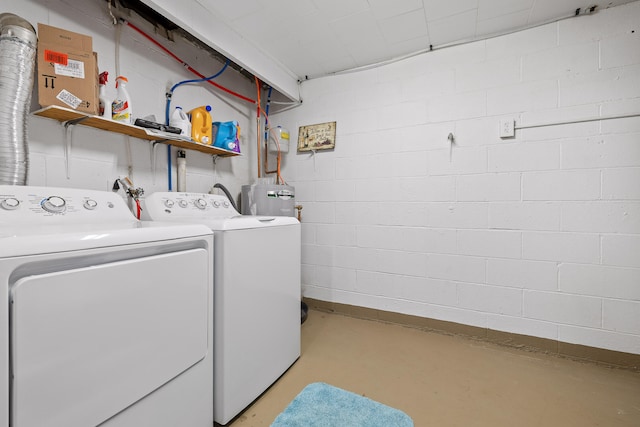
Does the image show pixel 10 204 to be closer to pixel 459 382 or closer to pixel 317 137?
pixel 317 137

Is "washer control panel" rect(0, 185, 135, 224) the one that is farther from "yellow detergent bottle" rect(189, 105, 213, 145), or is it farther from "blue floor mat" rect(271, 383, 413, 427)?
"blue floor mat" rect(271, 383, 413, 427)

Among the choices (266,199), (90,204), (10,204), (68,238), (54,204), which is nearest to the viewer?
(68,238)

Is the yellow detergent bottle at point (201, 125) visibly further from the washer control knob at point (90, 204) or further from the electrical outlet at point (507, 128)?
the electrical outlet at point (507, 128)

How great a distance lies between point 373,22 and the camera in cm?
184

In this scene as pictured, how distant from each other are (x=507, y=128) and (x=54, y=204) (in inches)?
98.7

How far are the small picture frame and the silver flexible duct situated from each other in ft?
5.87

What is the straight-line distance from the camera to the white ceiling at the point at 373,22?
1.68 meters

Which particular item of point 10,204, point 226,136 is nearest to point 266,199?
point 226,136

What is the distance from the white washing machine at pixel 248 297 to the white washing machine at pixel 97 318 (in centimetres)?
6

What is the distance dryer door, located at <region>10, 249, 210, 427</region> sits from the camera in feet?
2.21

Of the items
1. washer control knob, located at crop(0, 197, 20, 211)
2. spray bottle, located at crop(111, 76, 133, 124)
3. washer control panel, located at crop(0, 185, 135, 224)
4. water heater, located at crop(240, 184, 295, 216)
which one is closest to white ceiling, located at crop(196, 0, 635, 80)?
spray bottle, located at crop(111, 76, 133, 124)

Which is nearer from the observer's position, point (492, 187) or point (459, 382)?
point (459, 382)

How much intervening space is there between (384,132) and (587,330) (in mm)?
1894

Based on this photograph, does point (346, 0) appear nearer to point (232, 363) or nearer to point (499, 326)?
point (232, 363)
